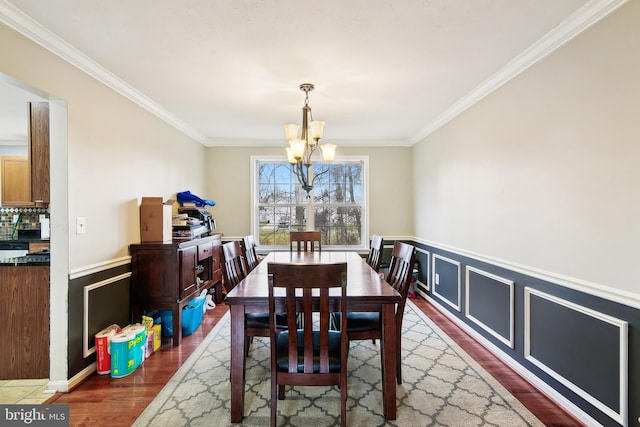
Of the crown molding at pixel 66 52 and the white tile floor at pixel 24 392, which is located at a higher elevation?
the crown molding at pixel 66 52

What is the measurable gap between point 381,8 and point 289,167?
136 inches

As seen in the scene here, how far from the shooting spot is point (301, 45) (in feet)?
6.80

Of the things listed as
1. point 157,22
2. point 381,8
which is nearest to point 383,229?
point 381,8

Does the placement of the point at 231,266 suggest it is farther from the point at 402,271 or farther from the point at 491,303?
the point at 491,303

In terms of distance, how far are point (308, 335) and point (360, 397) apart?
806mm

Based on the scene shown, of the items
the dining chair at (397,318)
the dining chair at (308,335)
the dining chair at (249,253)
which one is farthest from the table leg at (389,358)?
the dining chair at (249,253)

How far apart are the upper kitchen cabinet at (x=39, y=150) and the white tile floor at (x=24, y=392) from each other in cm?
133

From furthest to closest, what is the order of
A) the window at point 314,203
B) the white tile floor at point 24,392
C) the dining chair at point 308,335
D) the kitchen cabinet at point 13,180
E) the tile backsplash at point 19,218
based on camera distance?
the window at point 314,203 < the tile backsplash at point 19,218 < the kitchen cabinet at point 13,180 < the white tile floor at point 24,392 < the dining chair at point 308,335

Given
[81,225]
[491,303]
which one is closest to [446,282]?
[491,303]

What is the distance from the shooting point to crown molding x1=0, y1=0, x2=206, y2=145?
1708 mm

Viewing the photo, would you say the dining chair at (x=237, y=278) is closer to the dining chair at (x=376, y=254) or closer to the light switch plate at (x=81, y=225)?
the light switch plate at (x=81, y=225)

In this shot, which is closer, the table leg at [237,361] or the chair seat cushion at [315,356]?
the chair seat cushion at [315,356]

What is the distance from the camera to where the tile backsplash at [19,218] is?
393 cm

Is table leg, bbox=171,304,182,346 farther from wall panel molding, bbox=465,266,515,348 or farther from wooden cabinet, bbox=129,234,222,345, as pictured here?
wall panel molding, bbox=465,266,515,348
